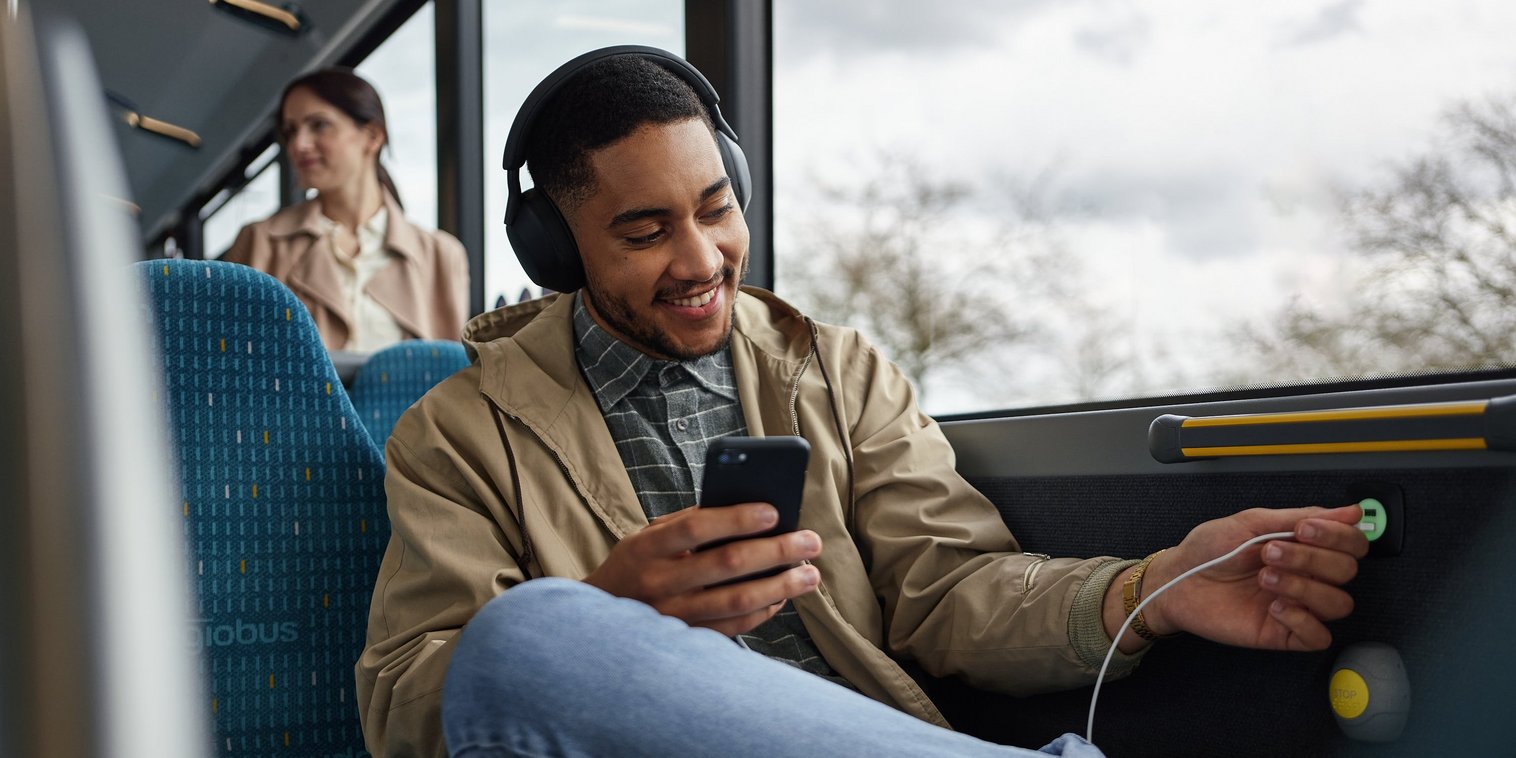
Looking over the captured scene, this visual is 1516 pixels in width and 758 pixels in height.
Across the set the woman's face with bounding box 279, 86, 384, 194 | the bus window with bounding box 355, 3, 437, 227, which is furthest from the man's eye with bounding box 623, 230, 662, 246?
the bus window with bounding box 355, 3, 437, 227

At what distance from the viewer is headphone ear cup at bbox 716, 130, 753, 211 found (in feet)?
4.49

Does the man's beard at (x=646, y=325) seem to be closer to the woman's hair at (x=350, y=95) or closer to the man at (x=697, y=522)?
the man at (x=697, y=522)

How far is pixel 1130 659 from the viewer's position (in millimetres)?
1128

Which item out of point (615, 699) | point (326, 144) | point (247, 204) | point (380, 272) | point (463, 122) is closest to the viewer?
point (615, 699)

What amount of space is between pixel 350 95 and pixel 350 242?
392mm

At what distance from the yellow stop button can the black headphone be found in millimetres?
788

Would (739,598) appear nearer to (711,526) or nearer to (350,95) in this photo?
(711,526)

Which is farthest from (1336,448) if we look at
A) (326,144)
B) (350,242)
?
(326,144)

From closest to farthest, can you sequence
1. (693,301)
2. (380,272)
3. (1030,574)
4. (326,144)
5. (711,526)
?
(711,526) < (1030,574) < (693,301) < (380,272) < (326,144)

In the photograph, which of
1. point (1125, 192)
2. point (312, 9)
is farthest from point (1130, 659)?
point (312, 9)

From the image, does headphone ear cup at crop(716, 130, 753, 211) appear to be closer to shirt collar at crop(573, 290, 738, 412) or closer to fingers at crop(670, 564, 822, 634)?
shirt collar at crop(573, 290, 738, 412)

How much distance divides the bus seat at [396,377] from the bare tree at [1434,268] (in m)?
1.05

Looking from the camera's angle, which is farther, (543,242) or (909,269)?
(909,269)

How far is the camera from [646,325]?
1324 millimetres
